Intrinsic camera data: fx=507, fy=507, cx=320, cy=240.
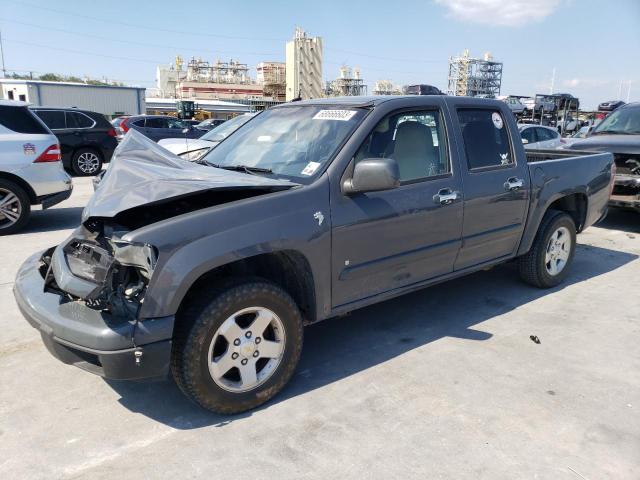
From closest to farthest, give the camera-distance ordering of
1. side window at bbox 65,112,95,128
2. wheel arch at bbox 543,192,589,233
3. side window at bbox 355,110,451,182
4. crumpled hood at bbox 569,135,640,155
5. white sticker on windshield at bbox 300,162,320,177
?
white sticker on windshield at bbox 300,162,320,177 → side window at bbox 355,110,451,182 → wheel arch at bbox 543,192,589,233 → crumpled hood at bbox 569,135,640,155 → side window at bbox 65,112,95,128

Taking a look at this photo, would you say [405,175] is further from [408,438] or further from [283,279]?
[408,438]

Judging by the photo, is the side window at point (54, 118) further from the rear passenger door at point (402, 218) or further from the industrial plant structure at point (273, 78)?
the industrial plant structure at point (273, 78)

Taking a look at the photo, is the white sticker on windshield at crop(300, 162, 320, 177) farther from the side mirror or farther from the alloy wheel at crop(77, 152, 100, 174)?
the alloy wheel at crop(77, 152, 100, 174)

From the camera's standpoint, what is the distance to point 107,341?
252 centimetres

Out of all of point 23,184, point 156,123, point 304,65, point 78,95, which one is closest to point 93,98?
point 78,95

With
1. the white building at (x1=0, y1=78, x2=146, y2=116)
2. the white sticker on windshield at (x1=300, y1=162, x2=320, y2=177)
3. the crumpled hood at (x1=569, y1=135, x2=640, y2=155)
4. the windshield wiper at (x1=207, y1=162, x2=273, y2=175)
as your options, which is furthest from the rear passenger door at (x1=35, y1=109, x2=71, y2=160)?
the white building at (x1=0, y1=78, x2=146, y2=116)

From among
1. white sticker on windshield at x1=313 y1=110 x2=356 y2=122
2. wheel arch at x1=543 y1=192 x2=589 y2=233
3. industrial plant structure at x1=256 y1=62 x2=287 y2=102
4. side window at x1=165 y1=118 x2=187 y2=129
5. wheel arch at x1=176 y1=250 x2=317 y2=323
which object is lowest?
wheel arch at x1=176 y1=250 x2=317 y2=323

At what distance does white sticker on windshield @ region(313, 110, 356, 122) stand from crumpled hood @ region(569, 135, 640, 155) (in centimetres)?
598

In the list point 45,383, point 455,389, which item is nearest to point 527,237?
point 455,389

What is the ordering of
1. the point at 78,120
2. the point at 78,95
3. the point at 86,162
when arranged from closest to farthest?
the point at 78,120, the point at 86,162, the point at 78,95

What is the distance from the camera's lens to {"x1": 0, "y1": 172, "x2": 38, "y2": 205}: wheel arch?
23.2 feet

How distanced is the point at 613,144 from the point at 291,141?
253 inches

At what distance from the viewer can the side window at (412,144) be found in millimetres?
3508

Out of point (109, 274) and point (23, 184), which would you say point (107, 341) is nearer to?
point (109, 274)
